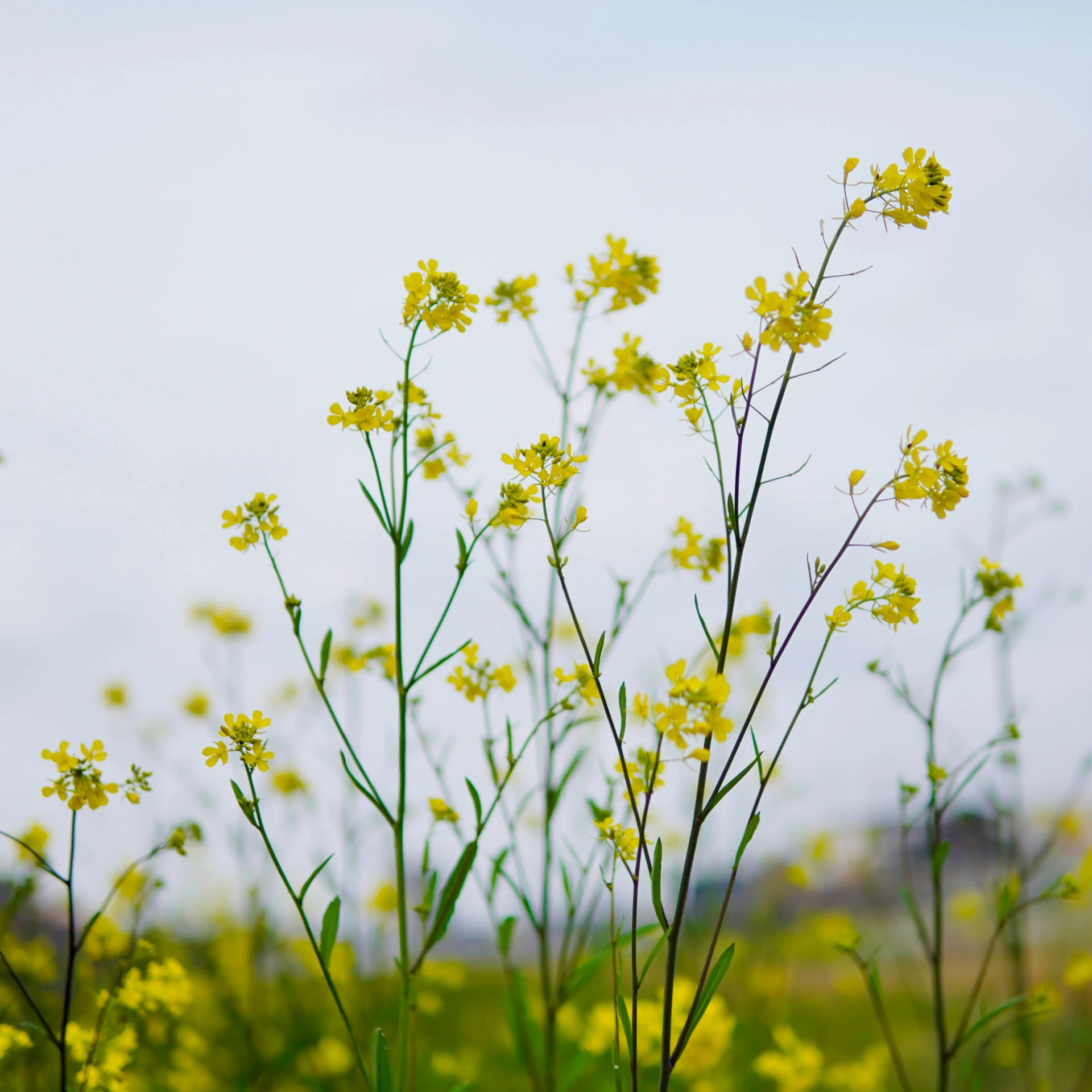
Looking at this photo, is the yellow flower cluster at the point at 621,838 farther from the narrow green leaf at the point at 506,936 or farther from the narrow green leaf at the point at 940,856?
the narrow green leaf at the point at 940,856

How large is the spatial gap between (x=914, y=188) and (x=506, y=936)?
1.68 meters

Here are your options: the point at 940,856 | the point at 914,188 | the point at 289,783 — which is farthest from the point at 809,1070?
the point at 914,188

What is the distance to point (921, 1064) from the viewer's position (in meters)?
4.32

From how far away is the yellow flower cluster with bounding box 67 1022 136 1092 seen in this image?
5.86 ft

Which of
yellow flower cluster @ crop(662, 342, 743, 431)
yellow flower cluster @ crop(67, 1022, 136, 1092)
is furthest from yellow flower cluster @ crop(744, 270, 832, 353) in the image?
yellow flower cluster @ crop(67, 1022, 136, 1092)

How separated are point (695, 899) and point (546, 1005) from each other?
26.0 inches

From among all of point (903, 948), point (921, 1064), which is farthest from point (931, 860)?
point (921, 1064)

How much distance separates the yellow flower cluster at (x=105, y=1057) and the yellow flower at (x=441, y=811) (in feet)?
2.46

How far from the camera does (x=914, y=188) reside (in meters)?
1.51

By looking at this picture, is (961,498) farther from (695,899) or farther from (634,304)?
(695,899)

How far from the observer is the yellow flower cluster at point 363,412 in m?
1.70

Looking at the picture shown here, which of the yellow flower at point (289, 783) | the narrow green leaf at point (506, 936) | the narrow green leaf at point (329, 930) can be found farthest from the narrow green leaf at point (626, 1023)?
the yellow flower at point (289, 783)

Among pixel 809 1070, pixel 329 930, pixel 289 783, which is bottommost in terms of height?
pixel 809 1070

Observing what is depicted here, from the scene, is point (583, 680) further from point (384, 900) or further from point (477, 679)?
point (384, 900)
